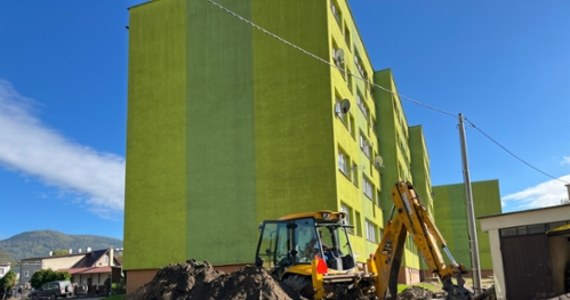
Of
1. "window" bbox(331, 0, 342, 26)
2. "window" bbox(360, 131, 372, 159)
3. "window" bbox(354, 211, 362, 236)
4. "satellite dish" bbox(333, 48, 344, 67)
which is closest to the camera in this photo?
"satellite dish" bbox(333, 48, 344, 67)

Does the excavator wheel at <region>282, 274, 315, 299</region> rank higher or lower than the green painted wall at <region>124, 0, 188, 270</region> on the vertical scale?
lower

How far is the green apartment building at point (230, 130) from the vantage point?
25547mm

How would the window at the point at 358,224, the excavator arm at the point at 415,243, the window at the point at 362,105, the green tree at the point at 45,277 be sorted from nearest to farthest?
1. the excavator arm at the point at 415,243
2. the window at the point at 358,224
3. the window at the point at 362,105
4. the green tree at the point at 45,277

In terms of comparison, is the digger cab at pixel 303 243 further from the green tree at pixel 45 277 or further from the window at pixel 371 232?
the green tree at pixel 45 277

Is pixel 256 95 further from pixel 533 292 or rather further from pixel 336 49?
pixel 533 292

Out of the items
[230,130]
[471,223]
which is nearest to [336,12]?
[230,130]

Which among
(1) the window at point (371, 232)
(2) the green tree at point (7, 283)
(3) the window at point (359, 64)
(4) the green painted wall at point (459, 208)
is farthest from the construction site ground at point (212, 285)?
(4) the green painted wall at point (459, 208)

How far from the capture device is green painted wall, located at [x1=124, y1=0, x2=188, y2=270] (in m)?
27.9

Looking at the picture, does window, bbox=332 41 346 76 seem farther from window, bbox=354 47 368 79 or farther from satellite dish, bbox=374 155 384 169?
satellite dish, bbox=374 155 384 169

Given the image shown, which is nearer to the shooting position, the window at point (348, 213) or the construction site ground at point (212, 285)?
the construction site ground at point (212, 285)

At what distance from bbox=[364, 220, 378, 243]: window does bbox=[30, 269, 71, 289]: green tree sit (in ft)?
129

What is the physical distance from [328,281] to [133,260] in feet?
63.5

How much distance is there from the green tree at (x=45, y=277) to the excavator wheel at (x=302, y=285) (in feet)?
174

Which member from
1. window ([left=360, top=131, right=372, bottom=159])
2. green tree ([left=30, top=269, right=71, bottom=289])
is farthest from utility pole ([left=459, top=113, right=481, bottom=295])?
green tree ([left=30, top=269, right=71, bottom=289])
